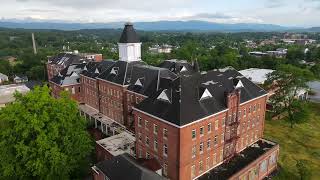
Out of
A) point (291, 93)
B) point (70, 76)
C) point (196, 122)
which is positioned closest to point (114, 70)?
point (70, 76)

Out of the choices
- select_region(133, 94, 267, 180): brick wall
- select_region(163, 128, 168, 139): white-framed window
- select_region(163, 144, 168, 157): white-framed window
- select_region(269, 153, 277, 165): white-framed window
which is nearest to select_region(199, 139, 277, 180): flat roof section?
select_region(133, 94, 267, 180): brick wall

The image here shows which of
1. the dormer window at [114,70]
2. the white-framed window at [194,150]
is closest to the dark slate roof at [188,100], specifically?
the white-framed window at [194,150]

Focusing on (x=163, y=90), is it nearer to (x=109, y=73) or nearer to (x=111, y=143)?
(x=111, y=143)

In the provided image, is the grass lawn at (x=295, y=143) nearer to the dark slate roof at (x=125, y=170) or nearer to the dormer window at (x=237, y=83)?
the dormer window at (x=237, y=83)

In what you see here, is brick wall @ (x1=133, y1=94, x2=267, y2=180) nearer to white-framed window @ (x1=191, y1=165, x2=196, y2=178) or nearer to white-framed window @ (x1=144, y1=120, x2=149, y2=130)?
white-framed window @ (x1=191, y1=165, x2=196, y2=178)

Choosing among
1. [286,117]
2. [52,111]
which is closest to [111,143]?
[52,111]

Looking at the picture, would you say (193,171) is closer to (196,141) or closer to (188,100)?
(196,141)
